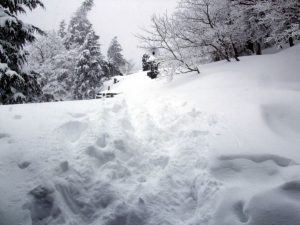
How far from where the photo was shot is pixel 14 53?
408 inches

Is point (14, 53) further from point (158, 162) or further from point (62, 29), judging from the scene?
point (62, 29)

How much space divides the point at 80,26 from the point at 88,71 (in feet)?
20.5

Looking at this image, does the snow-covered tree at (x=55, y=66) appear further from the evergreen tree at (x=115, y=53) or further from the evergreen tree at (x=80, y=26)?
the evergreen tree at (x=115, y=53)

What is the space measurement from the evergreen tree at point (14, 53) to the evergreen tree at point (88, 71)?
51.6 feet

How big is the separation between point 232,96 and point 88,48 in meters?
23.0

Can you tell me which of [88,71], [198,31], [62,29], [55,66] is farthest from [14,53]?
[62,29]

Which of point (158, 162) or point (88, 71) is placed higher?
point (88, 71)

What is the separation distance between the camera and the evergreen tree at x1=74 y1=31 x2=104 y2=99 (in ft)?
88.4

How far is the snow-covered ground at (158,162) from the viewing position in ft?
11.1

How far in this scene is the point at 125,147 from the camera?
5.10 m

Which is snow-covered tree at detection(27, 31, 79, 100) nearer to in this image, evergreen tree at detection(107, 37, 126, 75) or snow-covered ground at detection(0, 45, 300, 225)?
evergreen tree at detection(107, 37, 126, 75)

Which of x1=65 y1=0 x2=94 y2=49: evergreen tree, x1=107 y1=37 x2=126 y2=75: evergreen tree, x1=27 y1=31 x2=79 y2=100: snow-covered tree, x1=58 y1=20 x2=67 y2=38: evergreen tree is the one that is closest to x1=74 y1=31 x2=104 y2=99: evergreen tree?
x1=27 y1=31 x2=79 y2=100: snow-covered tree

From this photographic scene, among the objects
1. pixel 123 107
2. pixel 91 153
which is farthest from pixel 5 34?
pixel 91 153

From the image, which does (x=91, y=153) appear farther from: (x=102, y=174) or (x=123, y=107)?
(x=123, y=107)
